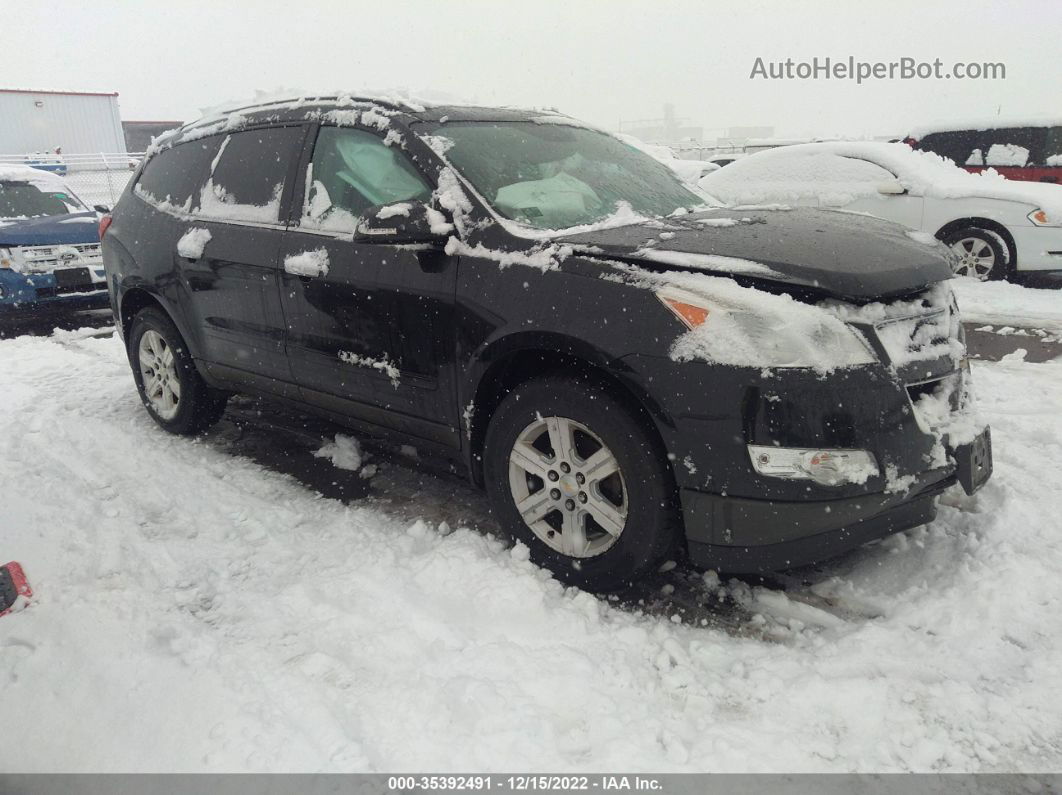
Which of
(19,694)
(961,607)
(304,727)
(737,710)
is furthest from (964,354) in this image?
(19,694)

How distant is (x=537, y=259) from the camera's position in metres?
2.77

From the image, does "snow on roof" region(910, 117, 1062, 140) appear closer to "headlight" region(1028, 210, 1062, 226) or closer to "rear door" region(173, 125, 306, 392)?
"headlight" region(1028, 210, 1062, 226)

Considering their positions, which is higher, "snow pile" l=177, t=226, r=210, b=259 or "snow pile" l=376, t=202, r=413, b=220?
"snow pile" l=376, t=202, r=413, b=220

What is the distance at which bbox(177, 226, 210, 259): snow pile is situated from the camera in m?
4.12

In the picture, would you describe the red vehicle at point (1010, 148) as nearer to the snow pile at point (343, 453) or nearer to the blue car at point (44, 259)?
the snow pile at point (343, 453)

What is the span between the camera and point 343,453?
Result: 14.2 feet

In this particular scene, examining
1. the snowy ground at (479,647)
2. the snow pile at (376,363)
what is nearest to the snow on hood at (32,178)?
the snowy ground at (479,647)

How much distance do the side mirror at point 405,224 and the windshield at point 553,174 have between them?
241 millimetres

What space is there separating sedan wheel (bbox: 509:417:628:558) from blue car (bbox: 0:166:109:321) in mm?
7386

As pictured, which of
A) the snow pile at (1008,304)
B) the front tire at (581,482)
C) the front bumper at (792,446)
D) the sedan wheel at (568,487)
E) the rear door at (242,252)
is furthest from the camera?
the snow pile at (1008,304)

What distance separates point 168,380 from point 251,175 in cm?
149

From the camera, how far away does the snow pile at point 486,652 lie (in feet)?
6.81

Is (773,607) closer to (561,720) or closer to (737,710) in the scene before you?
(737,710)

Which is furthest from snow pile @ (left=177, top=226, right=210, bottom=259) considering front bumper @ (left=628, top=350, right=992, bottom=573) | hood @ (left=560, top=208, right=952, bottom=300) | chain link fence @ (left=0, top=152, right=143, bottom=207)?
chain link fence @ (left=0, top=152, right=143, bottom=207)
